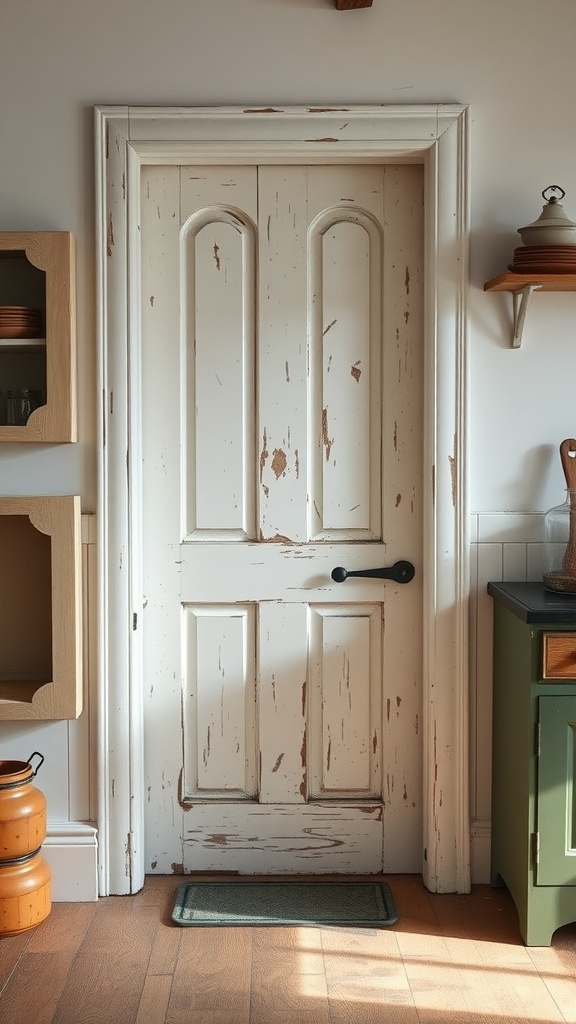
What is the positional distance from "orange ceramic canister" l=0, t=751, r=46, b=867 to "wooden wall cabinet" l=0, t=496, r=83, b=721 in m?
0.17

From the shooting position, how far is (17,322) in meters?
2.78

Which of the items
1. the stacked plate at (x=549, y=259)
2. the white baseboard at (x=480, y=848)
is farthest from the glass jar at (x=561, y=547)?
the white baseboard at (x=480, y=848)

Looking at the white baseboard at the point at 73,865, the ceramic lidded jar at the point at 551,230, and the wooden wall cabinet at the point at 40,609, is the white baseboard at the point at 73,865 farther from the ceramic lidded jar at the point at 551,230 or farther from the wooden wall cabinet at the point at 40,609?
the ceramic lidded jar at the point at 551,230

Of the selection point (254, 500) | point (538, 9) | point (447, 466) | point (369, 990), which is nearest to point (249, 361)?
point (254, 500)

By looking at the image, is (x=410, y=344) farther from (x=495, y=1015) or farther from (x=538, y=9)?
(x=495, y=1015)

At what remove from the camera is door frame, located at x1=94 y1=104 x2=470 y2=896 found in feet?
9.25

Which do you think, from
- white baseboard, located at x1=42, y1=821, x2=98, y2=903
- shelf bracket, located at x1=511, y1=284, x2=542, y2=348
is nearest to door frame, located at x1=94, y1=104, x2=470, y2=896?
white baseboard, located at x1=42, y1=821, x2=98, y2=903

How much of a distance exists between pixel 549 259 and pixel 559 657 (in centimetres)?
107

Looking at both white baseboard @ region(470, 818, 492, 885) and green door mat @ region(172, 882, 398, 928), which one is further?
white baseboard @ region(470, 818, 492, 885)

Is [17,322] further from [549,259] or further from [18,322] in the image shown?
[549,259]

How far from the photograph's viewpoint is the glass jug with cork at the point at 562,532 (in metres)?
2.81

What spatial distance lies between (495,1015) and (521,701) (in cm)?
76

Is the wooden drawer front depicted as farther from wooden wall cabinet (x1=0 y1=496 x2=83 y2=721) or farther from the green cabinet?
wooden wall cabinet (x1=0 y1=496 x2=83 y2=721)

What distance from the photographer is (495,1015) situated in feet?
7.52
